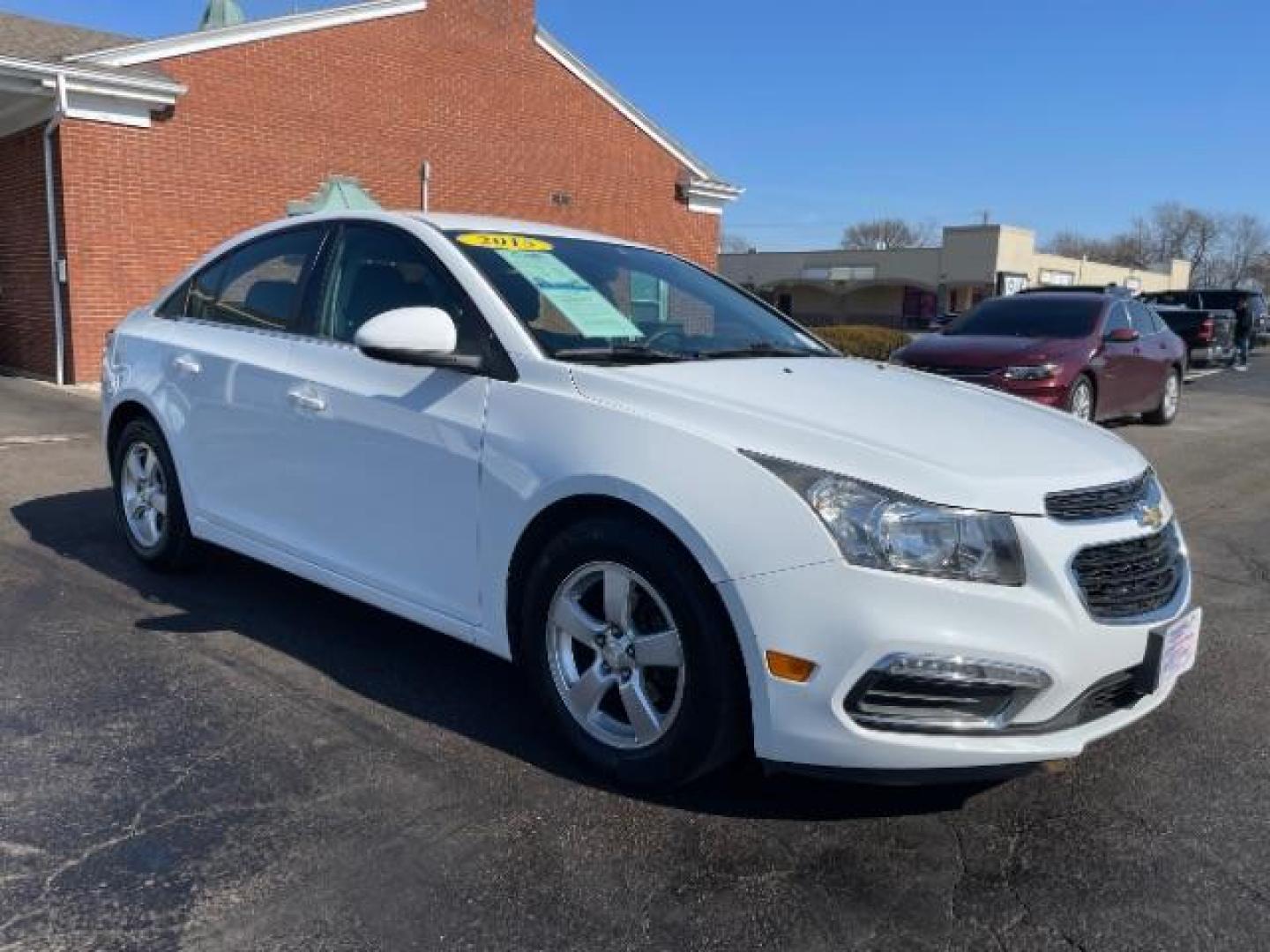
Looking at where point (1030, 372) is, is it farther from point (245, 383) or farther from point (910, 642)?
point (910, 642)

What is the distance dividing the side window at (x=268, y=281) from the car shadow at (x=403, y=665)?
1.24 m

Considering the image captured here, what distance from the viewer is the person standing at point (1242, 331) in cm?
2417

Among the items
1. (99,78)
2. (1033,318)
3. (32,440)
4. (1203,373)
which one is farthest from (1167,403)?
(99,78)

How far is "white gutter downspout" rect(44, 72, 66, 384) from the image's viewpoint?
41.4 feet

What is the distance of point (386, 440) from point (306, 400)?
1.70 feet

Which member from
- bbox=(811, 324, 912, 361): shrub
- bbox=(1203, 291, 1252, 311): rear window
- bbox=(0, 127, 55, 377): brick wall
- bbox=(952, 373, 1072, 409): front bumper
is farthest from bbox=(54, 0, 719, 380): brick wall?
bbox=(1203, 291, 1252, 311): rear window

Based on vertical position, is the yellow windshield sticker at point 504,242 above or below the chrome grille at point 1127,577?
above

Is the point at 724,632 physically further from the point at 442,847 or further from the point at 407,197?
the point at 407,197

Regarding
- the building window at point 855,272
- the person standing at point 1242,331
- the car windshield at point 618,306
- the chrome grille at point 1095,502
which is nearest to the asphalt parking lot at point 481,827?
the chrome grille at point 1095,502

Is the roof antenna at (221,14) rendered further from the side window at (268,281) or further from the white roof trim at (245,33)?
the side window at (268,281)

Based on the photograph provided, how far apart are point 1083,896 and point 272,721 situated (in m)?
2.50

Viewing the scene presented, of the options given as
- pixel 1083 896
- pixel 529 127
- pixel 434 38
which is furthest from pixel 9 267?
pixel 1083 896

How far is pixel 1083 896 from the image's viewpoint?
8.82 feet

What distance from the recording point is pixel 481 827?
9.70ft
